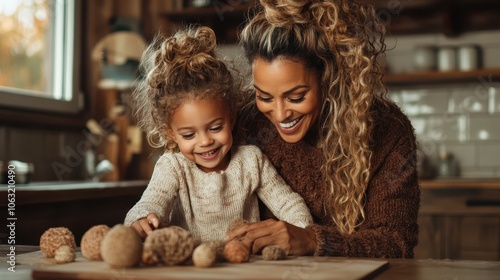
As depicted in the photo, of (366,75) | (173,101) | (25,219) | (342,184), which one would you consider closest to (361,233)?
(342,184)

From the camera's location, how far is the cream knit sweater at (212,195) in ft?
4.72

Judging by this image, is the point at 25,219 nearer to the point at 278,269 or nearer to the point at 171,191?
the point at 171,191

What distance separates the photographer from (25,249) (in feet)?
3.80

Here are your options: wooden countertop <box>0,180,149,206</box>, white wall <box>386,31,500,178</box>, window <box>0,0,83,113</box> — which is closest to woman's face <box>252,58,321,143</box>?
wooden countertop <box>0,180,149,206</box>

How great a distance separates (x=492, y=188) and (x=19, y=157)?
2.23m

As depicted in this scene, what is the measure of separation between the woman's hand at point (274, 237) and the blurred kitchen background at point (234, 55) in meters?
1.83

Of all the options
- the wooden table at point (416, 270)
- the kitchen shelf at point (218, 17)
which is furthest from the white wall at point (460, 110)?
the wooden table at point (416, 270)

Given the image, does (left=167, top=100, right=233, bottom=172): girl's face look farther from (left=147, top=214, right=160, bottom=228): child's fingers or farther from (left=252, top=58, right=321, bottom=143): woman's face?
(left=147, top=214, right=160, bottom=228): child's fingers

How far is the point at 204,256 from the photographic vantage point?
0.88 meters

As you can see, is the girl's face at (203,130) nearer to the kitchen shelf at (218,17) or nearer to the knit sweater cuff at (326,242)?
the knit sweater cuff at (326,242)

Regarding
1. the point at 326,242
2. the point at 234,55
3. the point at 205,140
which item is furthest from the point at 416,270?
the point at 234,55

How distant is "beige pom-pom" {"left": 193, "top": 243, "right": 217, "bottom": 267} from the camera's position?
2.90 feet

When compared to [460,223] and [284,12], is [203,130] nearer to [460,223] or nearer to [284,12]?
[284,12]

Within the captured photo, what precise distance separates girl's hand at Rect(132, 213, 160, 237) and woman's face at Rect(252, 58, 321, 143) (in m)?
0.44
